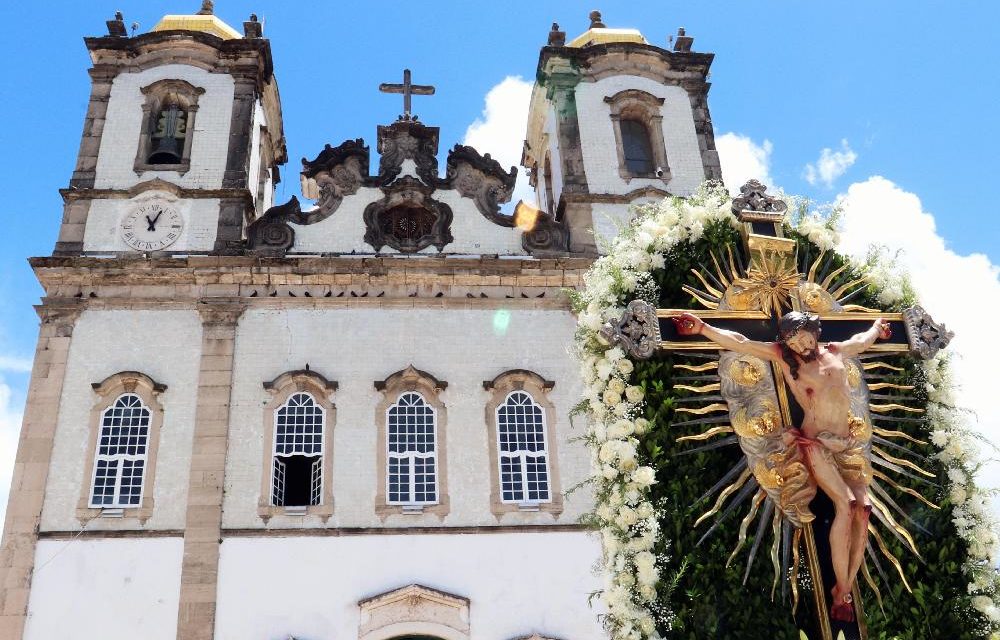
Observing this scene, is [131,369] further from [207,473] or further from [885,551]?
[885,551]

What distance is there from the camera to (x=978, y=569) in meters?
7.20

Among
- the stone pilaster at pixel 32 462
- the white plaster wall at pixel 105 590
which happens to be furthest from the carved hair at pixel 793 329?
the stone pilaster at pixel 32 462

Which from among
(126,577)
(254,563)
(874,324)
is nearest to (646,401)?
(874,324)

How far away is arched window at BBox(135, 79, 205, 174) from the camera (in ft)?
60.8

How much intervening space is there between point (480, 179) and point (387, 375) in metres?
4.56

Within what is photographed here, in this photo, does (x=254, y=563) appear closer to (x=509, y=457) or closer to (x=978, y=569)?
(x=509, y=457)

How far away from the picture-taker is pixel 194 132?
18.7m

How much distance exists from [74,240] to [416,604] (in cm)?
881

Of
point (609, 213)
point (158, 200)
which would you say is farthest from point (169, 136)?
point (609, 213)

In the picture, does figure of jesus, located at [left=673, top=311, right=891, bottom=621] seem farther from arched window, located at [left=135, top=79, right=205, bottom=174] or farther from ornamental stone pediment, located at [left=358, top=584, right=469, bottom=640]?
arched window, located at [left=135, top=79, right=205, bottom=174]

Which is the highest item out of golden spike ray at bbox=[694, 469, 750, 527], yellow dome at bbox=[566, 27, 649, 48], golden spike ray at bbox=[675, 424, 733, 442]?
yellow dome at bbox=[566, 27, 649, 48]

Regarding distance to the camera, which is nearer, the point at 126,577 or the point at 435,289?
the point at 126,577

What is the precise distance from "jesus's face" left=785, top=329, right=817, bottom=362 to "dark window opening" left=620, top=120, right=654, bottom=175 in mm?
12180

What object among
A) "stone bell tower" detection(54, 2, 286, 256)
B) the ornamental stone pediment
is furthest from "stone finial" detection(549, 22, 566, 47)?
the ornamental stone pediment
